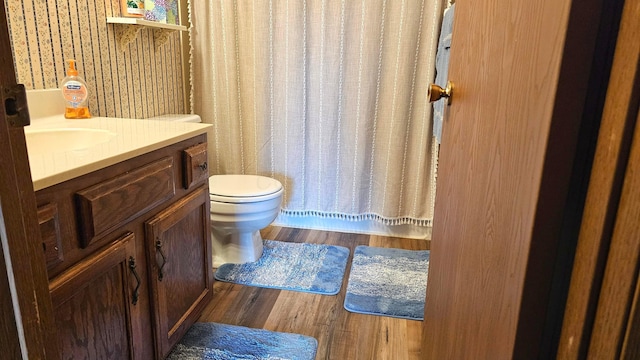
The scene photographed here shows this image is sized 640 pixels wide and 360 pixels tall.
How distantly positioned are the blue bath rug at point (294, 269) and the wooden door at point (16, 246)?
59.8 inches

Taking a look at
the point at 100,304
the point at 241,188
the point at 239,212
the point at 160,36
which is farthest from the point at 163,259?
the point at 160,36

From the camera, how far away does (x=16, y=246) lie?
1.53 ft

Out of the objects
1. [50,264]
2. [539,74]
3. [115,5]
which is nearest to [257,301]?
[50,264]

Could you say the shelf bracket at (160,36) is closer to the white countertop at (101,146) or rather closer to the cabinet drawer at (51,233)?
the white countertop at (101,146)

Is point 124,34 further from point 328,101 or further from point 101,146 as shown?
point 328,101

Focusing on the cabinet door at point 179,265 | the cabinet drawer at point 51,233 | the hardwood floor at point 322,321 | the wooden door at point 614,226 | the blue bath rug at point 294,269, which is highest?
the wooden door at point 614,226

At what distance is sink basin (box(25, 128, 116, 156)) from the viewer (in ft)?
4.25

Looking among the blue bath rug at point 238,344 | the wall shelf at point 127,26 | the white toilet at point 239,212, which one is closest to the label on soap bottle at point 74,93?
the wall shelf at point 127,26

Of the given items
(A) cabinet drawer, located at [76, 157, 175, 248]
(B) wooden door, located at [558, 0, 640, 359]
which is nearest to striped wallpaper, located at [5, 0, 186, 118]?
→ (A) cabinet drawer, located at [76, 157, 175, 248]

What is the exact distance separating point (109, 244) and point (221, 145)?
5.22ft

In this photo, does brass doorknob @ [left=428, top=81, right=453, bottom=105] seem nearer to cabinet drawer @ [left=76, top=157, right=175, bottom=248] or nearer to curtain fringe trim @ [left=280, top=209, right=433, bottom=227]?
cabinet drawer @ [left=76, top=157, right=175, bottom=248]

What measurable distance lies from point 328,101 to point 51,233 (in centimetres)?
176

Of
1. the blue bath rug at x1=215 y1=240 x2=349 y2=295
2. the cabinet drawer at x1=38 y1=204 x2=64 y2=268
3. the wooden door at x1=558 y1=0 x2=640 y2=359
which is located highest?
the wooden door at x1=558 y1=0 x2=640 y2=359

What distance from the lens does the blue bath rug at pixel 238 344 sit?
1.50m
